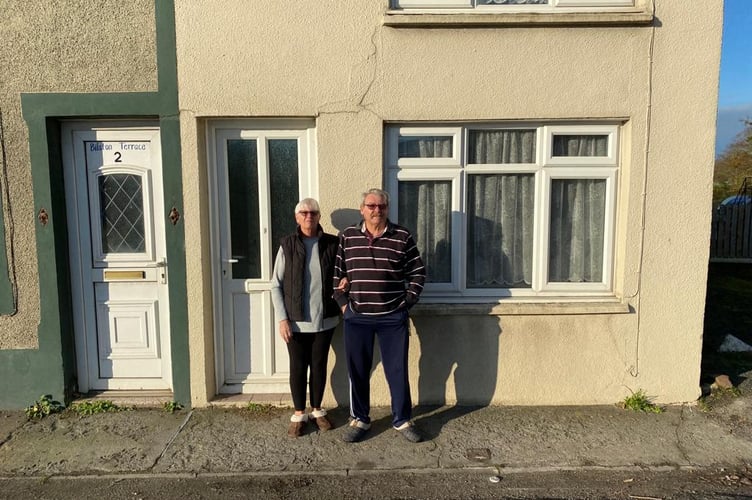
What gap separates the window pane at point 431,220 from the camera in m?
4.47

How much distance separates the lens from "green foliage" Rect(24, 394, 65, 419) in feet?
14.3

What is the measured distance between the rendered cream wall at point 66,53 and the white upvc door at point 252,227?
0.81 metres

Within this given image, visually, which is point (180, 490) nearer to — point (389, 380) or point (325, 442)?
point (325, 442)

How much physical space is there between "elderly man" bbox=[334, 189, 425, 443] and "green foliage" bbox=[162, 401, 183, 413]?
152cm

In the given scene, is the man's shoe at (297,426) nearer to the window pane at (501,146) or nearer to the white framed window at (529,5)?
the window pane at (501,146)

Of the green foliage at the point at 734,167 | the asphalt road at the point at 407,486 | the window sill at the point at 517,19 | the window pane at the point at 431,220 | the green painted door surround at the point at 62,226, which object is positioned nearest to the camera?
the asphalt road at the point at 407,486

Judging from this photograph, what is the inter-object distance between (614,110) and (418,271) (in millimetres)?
2083

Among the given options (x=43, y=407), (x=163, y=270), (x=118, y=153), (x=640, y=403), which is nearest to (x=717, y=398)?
(x=640, y=403)

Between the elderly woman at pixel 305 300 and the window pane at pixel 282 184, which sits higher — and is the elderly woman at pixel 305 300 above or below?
below

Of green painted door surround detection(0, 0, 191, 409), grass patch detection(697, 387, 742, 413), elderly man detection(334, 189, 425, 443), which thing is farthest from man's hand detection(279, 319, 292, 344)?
grass patch detection(697, 387, 742, 413)

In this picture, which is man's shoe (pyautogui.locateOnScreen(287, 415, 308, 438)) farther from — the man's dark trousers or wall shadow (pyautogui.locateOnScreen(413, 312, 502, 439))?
wall shadow (pyautogui.locateOnScreen(413, 312, 502, 439))

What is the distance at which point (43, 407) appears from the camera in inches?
173

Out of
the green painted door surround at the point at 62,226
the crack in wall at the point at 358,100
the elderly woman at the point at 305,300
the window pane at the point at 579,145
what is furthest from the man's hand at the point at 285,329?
the window pane at the point at 579,145

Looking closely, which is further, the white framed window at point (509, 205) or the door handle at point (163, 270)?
the door handle at point (163, 270)
